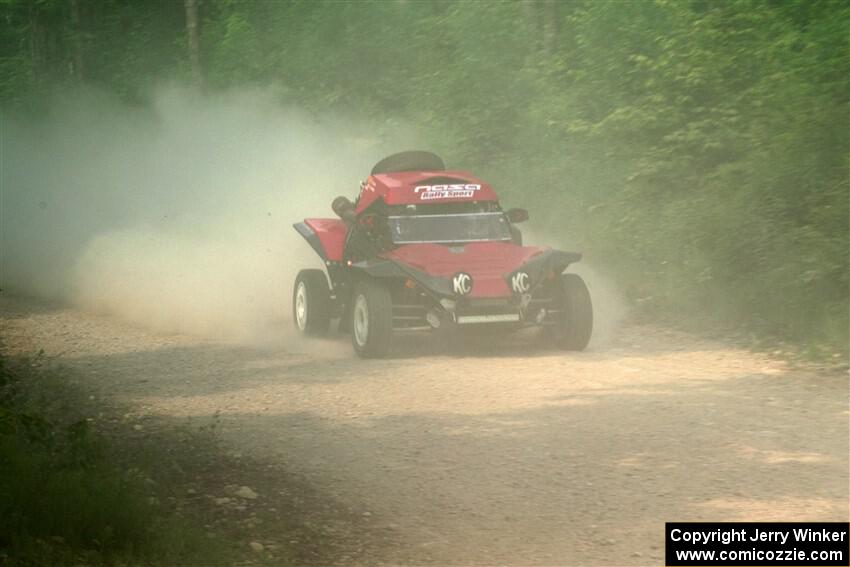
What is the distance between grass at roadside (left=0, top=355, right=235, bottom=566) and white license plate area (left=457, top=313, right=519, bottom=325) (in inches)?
230

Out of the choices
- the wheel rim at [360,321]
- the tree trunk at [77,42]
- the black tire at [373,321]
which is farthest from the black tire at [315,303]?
the tree trunk at [77,42]

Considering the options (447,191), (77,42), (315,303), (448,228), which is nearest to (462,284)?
(448,228)

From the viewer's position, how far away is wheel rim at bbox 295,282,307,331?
51.2ft

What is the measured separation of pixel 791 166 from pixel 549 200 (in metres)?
6.45

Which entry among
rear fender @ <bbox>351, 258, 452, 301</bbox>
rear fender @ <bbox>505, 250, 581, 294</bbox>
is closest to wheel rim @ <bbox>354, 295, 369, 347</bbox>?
rear fender @ <bbox>351, 258, 452, 301</bbox>

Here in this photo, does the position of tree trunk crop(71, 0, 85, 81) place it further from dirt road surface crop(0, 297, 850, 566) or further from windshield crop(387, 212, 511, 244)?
windshield crop(387, 212, 511, 244)

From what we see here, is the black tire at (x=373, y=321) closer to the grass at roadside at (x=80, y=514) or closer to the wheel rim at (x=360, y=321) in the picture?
the wheel rim at (x=360, y=321)

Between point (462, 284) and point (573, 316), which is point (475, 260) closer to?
point (462, 284)

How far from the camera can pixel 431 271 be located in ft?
44.0

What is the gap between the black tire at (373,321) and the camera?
13180 millimetres

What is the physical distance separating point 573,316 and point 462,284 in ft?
4.30

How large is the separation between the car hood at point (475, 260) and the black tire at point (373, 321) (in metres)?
0.46

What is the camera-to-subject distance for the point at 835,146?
48.1ft

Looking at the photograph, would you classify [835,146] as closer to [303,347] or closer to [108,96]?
[303,347]
